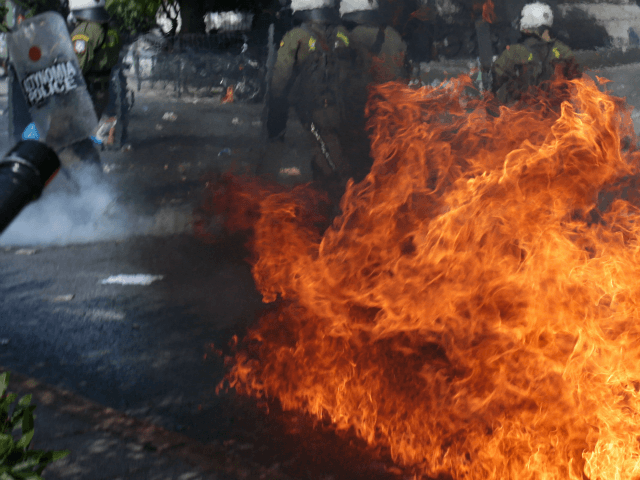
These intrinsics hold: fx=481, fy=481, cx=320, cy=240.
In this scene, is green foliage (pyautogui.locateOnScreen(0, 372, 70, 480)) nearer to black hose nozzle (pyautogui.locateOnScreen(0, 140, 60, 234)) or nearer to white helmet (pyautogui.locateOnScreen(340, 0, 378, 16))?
black hose nozzle (pyautogui.locateOnScreen(0, 140, 60, 234))

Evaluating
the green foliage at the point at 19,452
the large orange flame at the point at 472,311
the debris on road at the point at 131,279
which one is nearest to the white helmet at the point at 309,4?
the large orange flame at the point at 472,311

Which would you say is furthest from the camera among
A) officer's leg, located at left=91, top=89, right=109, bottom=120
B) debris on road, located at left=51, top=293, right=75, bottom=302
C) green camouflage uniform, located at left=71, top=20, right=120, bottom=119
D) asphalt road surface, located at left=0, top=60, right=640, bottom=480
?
debris on road, located at left=51, top=293, right=75, bottom=302

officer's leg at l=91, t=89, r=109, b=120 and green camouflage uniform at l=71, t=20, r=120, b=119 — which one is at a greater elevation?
green camouflage uniform at l=71, t=20, r=120, b=119

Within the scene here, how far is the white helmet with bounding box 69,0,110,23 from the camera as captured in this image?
3.93 m

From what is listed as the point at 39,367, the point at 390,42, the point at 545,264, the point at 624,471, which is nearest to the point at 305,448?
the point at 624,471

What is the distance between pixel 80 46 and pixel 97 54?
30 centimetres

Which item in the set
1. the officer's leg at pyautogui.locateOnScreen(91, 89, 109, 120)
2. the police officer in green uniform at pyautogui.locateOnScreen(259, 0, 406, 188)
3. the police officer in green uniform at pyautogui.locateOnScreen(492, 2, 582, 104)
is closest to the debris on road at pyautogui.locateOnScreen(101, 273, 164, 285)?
the officer's leg at pyautogui.locateOnScreen(91, 89, 109, 120)

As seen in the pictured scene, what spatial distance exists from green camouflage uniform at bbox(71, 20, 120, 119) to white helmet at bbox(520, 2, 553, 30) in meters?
4.00

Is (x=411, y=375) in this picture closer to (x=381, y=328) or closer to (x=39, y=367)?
(x=381, y=328)

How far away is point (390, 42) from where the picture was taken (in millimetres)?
4723

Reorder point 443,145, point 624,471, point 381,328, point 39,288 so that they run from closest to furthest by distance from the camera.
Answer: point 624,471, point 381,328, point 39,288, point 443,145

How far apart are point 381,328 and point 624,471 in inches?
59.6

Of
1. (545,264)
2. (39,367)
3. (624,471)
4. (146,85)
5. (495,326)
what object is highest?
(146,85)

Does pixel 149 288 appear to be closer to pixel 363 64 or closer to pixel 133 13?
pixel 133 13
